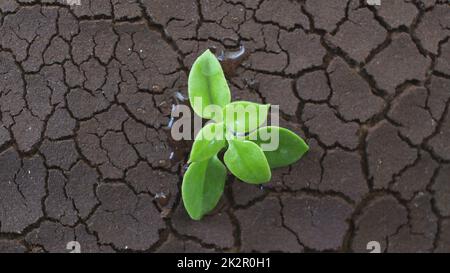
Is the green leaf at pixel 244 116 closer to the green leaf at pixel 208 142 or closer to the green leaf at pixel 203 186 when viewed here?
the green leaf at pixel 208 142

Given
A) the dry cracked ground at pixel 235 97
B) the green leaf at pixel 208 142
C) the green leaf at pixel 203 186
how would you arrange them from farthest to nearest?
the dry cracked ground at pixel 235 97
the green leaf at pixel 203 186
the green leaf at pixel 208 142

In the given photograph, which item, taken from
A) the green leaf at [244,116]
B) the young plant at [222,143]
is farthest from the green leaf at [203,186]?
the green leaf at [244,116]

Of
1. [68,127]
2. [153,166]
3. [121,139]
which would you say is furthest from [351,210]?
[68,127]

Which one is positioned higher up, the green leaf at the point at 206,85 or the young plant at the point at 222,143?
the green leaf at the point at 206,85

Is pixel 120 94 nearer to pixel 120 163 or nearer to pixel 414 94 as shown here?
pixel 120 163

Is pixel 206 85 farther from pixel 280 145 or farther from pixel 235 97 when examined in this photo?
pixel 280 145

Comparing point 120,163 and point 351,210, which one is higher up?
point 120,163

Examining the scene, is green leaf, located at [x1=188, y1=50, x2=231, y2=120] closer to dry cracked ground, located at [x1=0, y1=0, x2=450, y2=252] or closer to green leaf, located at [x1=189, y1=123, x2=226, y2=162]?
green leaf, located at [x1=189, y1=123, x2=226, y2=162]
